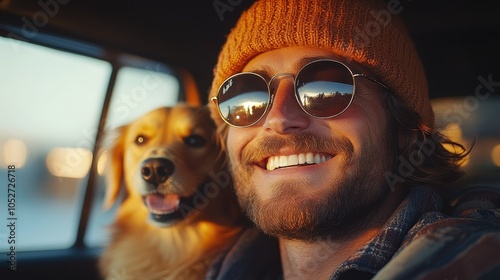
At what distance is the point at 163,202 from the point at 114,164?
37 cm

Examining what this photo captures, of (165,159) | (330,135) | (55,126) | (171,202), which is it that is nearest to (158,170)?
(165,159)

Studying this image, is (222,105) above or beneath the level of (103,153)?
above

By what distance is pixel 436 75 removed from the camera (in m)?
2.45

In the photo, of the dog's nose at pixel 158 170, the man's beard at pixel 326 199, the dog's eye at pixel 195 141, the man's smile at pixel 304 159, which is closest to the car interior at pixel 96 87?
the dog's eye at pixel 195 141

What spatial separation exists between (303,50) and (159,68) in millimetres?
963

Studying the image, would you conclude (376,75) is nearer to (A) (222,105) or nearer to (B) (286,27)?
(B) (286,27)

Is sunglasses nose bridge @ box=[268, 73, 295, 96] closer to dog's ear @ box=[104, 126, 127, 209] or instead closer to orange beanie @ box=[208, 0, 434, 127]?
orange beanie @ box=[208, 0, 434, 127]

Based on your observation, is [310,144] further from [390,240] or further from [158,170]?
[158,170]

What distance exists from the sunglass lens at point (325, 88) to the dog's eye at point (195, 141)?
75 cm

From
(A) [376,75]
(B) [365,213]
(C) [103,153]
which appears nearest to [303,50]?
(A) [376,75]

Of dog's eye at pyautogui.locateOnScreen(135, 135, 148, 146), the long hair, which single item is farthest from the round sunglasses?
dog's eye at pyautogui.locateOnScreen(135, 135, 148, 146)

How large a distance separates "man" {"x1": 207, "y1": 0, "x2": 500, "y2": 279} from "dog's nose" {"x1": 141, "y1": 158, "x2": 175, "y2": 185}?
392mm

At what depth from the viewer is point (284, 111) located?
5.82 feet

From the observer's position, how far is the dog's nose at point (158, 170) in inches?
88.0
